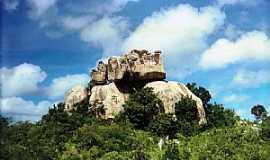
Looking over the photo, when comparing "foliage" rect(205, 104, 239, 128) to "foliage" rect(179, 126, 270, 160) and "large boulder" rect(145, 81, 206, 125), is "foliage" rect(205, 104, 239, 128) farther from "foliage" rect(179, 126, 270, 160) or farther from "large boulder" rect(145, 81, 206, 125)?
"foliage" rect(179, 126, 270, 160)

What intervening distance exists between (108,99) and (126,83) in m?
1.89

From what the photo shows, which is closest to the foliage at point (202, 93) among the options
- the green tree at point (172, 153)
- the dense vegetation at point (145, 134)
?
the dense vegetation at point (145, 134)

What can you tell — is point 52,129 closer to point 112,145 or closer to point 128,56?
point 112,145

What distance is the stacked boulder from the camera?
28.9 meters

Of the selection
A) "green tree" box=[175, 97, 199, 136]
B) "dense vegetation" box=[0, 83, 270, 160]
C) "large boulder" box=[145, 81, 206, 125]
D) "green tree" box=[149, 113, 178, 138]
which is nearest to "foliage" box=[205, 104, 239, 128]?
"dense vegetation" box=[0, 83, 270, 160]

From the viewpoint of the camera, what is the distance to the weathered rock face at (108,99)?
94.1 feet

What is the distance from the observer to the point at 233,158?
22.9 metres

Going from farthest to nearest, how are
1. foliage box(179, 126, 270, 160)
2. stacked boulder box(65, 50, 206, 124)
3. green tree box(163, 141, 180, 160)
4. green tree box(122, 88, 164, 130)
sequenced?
stacked boulder box(65, 50, 206, 124) < green tree box(122, 88, 164, 130) < foliage box(179, 126, 270, 160) < green tree box(163, 141, 180, 160)

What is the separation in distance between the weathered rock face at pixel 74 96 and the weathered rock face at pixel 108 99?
811 millimetres

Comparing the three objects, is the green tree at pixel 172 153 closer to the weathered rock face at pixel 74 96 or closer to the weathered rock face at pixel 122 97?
the weathered rock face at pixel 122 97

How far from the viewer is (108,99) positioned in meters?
29.0

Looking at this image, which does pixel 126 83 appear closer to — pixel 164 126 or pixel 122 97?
pixel 122 97

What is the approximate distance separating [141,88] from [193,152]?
7.03 m

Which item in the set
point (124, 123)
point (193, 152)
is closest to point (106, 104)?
point (124, 123)
